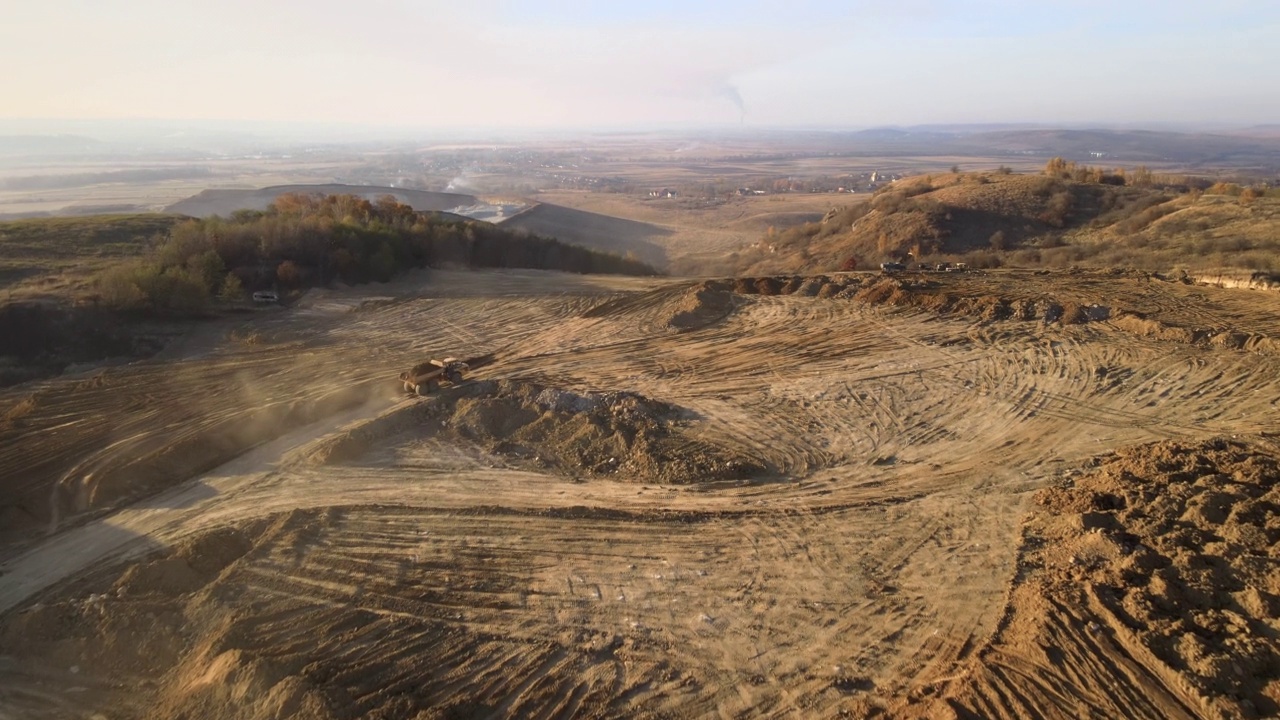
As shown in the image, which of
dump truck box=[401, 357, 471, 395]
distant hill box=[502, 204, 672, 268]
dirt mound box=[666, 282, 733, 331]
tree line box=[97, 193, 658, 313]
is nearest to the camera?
dump truck box=[401, 357, 471, 395]

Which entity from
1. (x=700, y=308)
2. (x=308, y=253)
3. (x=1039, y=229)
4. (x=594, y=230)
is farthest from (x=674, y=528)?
(x=594, y=230)

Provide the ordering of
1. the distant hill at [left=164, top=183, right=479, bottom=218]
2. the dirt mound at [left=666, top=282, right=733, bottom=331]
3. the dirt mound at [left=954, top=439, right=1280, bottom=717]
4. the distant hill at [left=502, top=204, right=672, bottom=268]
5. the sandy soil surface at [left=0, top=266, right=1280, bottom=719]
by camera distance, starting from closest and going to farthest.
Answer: the dirt mound at [left=954, top=439, right=1280, bottom=717] < the sandy soil surface at [left=0, top=266, right=1280, bottom=719] < the dirt mound at [left=666, top=282, right=733, bottom=331] < the distant hill at [left=502, top=204, right=672, bottom=268] < the distant hill at [left=164, top=183, right=479, bottom=218]

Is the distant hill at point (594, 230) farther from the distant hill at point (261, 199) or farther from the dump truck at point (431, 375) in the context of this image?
the dump truck at point (431, 375)

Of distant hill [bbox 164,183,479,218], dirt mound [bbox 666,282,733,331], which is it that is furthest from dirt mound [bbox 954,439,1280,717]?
distant hill [bbox 164,183,479,218]

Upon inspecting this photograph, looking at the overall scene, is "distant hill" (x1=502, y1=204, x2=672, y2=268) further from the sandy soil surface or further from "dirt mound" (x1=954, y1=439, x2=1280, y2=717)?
"dirt mound" (x1=954, y1=439, x2=1280, y2=717)

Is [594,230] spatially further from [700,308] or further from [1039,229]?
[700,308]

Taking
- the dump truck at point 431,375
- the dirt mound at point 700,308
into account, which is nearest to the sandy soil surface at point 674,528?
the dump truck at point 431,375
